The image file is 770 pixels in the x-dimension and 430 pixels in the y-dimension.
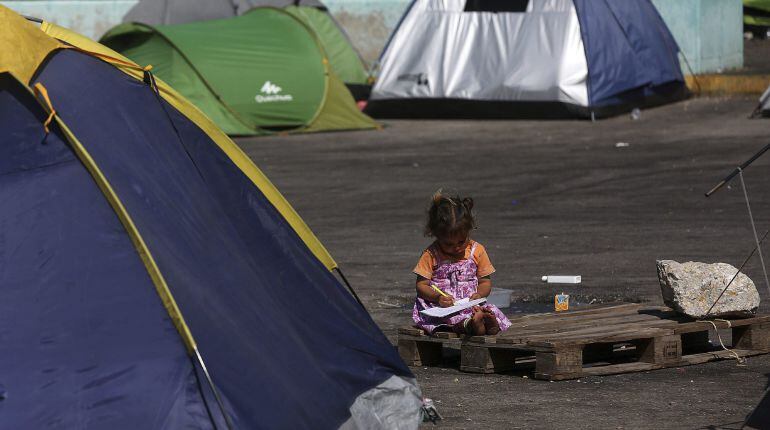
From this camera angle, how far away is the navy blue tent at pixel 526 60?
2005cm

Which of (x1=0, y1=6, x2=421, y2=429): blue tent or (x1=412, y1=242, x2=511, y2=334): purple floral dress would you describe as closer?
(x1=0, y1=6, x2=421, y2=429): blue tent

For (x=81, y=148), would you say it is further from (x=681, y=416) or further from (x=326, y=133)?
(x=326, y=133)

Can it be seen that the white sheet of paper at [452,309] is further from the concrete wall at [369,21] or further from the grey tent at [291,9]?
the concrete wall at [369,21]

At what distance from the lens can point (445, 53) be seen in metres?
20.8

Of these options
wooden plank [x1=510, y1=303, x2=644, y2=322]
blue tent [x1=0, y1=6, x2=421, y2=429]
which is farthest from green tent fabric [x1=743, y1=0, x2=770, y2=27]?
blue tent [x1=0, y1=6, x2=421, y2=429]

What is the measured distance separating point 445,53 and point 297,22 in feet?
6.85

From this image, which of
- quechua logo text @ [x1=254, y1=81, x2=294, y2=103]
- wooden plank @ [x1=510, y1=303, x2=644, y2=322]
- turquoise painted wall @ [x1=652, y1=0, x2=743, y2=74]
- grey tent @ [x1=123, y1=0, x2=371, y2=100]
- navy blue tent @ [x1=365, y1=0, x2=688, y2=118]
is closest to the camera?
wooden plank @ [x1=510, y1=303, x2=644, y2=322]

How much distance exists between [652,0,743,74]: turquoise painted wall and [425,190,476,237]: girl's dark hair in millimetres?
15632

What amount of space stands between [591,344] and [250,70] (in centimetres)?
1249

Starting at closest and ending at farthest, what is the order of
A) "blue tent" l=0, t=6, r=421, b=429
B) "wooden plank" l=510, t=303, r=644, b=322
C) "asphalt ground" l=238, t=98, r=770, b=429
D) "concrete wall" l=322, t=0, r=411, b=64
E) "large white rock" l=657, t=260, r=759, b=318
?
"blue tent" l=0, t=6, r=421, b=429
"asphalt ground" l=238, t=98, r=770, b=429
"large white rock" l=657, t=260, r=759, b=318
"wooden plank" l=510, t=303, r=644, b=322
"concrete wall" l=322, t=0, r=411, b=64

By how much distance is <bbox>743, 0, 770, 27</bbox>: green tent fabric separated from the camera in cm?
2644

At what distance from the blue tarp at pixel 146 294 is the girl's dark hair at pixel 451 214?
955 millimetres

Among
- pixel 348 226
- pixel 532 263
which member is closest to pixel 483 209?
pixel 348 226

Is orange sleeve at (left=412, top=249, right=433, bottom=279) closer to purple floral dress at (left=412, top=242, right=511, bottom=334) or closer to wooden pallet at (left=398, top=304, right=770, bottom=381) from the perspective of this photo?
purple floral dress at (left=412, top=242, right=511, bottom=334)
